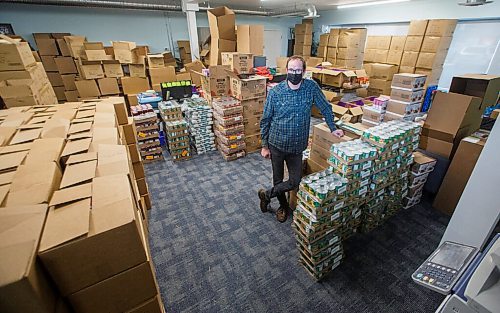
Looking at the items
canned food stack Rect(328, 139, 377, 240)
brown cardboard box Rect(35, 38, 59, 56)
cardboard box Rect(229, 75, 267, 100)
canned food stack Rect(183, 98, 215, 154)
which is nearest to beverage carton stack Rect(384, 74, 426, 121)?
canned food stack Rect(328, 139, 377, 240)

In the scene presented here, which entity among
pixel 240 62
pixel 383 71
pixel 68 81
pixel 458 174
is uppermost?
pixel 240 62

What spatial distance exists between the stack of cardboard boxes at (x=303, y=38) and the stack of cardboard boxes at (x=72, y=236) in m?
8.83

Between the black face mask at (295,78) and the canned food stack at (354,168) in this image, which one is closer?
the canned food stack at (354,168)

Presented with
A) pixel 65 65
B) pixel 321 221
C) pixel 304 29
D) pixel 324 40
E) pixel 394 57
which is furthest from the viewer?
pixel 304 29

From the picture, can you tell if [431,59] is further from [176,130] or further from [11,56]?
[11,56]

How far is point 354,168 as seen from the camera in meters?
1.68

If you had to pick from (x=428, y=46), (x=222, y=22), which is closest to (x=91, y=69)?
(x=222, y=22)

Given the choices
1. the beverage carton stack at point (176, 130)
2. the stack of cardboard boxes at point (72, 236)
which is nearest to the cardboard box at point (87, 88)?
the beverage carton stack at point (176, 130)

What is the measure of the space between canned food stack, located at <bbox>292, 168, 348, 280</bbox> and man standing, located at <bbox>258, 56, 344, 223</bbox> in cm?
36

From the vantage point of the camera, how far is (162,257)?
1943 millimetres

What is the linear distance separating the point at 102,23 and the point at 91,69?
180 centimetres

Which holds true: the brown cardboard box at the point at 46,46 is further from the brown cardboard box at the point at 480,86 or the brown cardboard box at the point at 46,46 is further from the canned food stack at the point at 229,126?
the brown cardboard box at the point at 480,86

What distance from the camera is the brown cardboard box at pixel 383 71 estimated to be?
563 centimetres

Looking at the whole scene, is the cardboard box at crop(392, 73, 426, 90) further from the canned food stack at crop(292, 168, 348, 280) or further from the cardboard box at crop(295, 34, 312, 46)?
the cardboard box at crop(295, 34, 312, 46)
